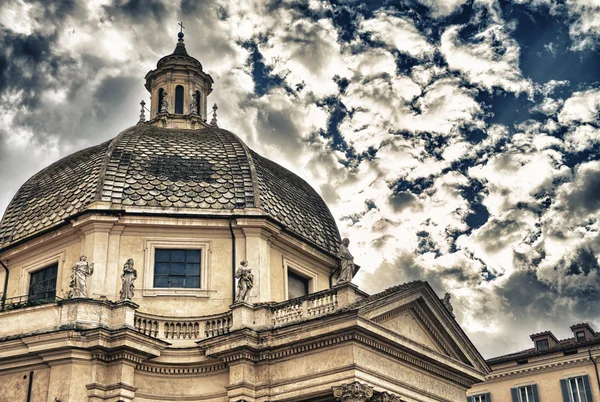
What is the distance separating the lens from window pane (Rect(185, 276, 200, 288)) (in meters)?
27.1

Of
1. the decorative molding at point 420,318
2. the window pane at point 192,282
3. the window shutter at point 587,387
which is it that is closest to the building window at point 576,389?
the window shutter at point 587,387

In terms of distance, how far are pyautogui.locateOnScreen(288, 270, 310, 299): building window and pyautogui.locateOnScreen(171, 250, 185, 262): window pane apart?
13.0 ft

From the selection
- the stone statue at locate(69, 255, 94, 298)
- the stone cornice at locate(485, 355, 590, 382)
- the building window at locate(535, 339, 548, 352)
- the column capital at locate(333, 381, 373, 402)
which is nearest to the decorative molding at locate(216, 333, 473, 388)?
the column capital at locate(333, 381, 373, 402)

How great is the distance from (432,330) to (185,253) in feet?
28.1

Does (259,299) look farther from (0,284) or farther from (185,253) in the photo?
(0,284)

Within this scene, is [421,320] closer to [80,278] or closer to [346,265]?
[346,265]

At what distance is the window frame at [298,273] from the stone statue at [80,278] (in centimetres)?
680

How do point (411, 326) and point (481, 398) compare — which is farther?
point (481, 398)

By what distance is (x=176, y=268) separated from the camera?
1072 inches

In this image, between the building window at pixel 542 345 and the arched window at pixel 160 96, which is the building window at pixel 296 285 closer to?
the arched window at pixel 160 96

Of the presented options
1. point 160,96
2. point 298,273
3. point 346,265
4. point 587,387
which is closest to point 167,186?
point 298,273

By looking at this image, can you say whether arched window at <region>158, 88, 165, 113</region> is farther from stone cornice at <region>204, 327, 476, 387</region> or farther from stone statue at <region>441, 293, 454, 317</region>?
stone statue at <region>441, 293, 454, 317</region>

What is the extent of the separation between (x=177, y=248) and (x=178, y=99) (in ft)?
37.2

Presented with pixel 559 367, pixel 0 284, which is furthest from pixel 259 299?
pixel 559 367
